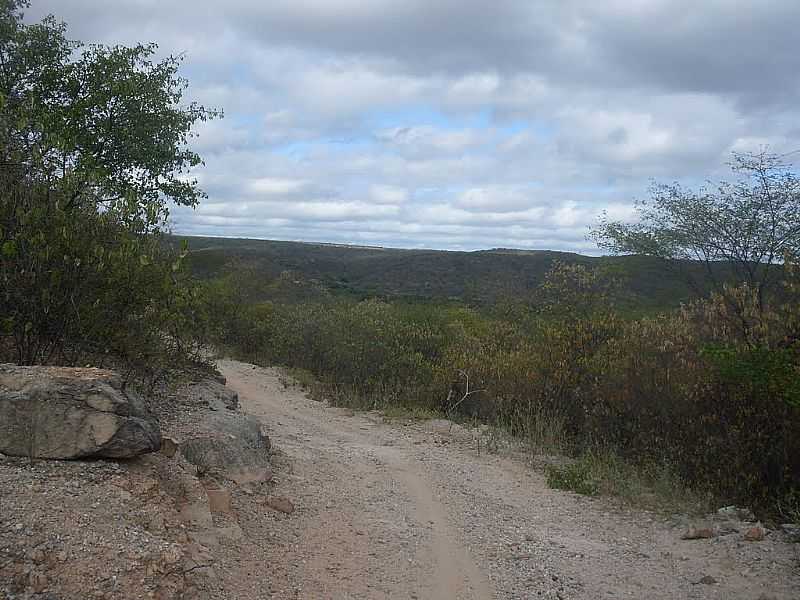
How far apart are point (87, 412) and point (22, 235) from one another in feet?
5.90

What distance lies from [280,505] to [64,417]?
224 centimetres

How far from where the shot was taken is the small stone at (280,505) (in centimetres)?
621

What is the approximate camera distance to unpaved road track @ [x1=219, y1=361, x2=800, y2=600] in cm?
521

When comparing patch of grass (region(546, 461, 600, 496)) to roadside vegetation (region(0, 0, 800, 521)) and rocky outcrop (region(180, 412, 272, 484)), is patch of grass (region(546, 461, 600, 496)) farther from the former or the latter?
rocky outcrop (region(180, 412, 272, 484))

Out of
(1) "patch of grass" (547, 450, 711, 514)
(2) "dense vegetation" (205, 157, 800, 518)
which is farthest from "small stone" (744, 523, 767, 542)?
(1) "patch of grass" (547, 450, 711, 514)

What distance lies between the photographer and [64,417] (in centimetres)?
455

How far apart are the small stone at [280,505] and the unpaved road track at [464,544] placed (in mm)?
80

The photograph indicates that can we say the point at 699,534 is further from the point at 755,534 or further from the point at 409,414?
the point at 409,414

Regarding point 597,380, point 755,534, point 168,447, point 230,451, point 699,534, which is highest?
point 597,380

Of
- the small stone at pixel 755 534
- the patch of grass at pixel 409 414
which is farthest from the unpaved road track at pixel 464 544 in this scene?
the patch of grass at pixel 409 414

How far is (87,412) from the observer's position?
4609 millimetres

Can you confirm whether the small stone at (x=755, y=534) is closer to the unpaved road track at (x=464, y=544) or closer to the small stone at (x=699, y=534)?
the unpaved road track at (x=464, y=544)

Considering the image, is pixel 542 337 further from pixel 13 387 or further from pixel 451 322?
pixel 13 387

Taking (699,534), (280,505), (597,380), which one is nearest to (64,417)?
(280,505)
